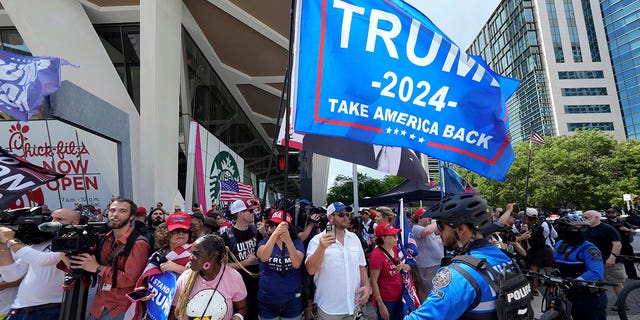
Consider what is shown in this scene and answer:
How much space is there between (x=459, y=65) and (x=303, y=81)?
1.74 metres

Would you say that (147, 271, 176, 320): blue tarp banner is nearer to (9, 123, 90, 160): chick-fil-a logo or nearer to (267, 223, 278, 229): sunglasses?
(267, 223, 278, 229): sunglasses

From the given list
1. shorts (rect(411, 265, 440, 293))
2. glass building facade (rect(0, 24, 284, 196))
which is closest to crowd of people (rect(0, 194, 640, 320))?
shorts (rect(411, 265, 440, 293))

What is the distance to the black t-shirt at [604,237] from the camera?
17.8 feet

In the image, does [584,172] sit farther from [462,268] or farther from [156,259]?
[156,259]

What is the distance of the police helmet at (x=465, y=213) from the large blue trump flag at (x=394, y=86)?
1133 mm

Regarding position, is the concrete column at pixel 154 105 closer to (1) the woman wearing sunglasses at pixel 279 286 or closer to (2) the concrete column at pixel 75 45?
(2) the concrete column at pixel 75 45

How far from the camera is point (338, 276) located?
3.60 meters

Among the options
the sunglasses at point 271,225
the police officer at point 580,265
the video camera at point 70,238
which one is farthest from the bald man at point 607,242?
the video camera at point 70,238

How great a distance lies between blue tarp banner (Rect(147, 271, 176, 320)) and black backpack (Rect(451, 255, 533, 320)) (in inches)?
80.7

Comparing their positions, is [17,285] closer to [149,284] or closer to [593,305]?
[149,284]

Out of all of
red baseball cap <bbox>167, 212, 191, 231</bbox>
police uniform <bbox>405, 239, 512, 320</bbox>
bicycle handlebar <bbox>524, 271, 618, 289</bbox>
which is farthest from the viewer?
bicycle handlebar <bbox>524, 271, 618, 289</bbox>

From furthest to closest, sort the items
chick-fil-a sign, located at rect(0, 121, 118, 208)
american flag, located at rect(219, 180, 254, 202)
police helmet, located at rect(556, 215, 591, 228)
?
chick-fil-a sign, located at rect(0, 121, 118, 208), american flag, located at rect(219, 180, 254, 202), police helmet, located at rect(556, 215, 591, 228)

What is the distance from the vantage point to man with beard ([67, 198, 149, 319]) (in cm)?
299

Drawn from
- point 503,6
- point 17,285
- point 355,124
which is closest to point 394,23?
point 355,124
